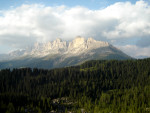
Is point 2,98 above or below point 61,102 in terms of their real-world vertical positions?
above

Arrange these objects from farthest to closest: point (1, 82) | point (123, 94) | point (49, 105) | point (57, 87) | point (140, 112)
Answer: point (1, 82) → point (57, 87) → point (123, 94) → point (49, 105) → point (140, 112)

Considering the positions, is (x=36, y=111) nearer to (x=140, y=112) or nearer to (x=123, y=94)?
(x=140, y=112)

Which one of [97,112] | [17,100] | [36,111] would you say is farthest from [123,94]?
[17,100]

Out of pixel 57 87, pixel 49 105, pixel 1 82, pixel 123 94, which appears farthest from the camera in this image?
pixel 1 82

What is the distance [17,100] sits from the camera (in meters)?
128

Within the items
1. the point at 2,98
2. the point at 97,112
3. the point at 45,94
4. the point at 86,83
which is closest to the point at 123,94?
the point at 86,83

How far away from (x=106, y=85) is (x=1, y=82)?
135 meters

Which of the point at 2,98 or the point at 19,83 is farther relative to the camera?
the point at 19,83

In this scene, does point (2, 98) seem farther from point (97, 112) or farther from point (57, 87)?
point (97, 112)

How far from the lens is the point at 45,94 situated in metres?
166

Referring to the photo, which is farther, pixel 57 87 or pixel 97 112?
pixel 57 87

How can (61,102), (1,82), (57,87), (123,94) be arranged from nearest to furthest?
(61,102)
(123,94)
(57,87)
(1,82)

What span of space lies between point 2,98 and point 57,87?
64.4m

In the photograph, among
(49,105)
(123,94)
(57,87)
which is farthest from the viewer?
(57,87)
